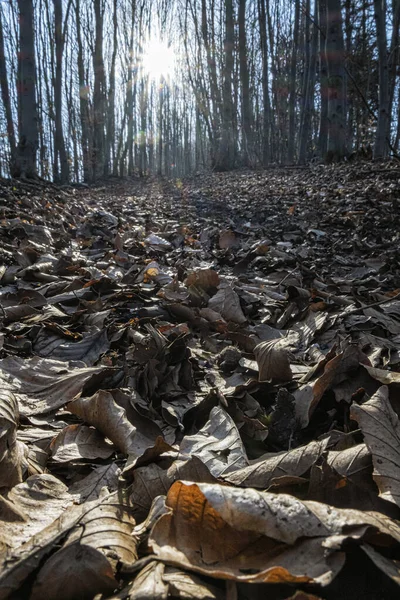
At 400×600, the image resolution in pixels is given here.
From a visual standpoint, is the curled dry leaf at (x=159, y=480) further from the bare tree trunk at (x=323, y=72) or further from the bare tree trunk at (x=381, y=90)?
the bare tree trunk at (x=323, y=72)

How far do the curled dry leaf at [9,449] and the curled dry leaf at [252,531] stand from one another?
1.25 feet

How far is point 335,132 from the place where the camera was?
9508 millimetres

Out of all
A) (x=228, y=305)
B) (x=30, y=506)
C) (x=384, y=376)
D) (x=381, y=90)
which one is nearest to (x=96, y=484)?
(x=30, y=506)

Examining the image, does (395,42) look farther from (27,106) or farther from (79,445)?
(79,445)

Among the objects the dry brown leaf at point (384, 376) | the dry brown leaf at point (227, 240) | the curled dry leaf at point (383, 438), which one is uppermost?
the dry brown leaf at point (227, 240)

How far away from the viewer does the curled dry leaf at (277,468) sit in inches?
34.6

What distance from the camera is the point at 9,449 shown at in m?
0.95

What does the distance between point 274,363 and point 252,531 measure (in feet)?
2.47

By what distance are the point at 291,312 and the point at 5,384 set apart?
51.1 inches

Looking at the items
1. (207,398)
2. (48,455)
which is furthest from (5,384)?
(207,398)

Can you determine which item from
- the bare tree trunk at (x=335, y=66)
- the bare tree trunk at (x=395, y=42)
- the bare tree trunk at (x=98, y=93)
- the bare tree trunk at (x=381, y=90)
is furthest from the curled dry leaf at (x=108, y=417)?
the bare tree trunk at (x=98, y=93)

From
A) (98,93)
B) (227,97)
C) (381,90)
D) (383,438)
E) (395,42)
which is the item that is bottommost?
(383,438)

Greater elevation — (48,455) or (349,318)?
(349,318)

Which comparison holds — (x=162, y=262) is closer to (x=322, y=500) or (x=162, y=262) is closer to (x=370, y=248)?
(x=370, y=248)
